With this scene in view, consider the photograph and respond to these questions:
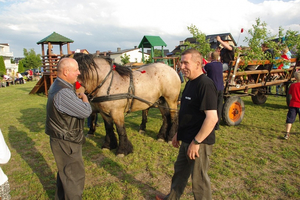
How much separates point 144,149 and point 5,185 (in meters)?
2.79

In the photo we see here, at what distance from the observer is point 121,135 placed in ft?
12.7

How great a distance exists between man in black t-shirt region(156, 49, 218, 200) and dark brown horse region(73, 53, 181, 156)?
1918mm

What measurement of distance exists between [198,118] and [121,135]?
2.21 m

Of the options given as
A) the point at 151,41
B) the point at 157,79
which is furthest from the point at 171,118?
the point at 151,41

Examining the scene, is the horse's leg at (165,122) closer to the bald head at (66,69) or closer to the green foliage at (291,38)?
the bald head at (66,69)

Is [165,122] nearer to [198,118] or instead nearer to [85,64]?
[85,64]

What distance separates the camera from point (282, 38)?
605cm

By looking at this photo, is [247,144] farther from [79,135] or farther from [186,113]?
[79,135]

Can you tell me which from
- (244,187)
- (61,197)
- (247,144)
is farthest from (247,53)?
(61,197)

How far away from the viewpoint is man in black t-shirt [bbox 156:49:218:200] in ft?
6.01

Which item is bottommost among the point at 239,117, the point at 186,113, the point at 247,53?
the point at 239,117

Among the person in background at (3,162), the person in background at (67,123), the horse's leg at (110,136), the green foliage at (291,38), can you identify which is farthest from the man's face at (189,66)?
the green foliage at (291,38)

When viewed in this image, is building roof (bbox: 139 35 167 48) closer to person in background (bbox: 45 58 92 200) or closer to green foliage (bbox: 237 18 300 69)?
green foliage (bbox: 237 18 300 69)

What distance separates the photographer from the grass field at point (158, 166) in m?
2.84
